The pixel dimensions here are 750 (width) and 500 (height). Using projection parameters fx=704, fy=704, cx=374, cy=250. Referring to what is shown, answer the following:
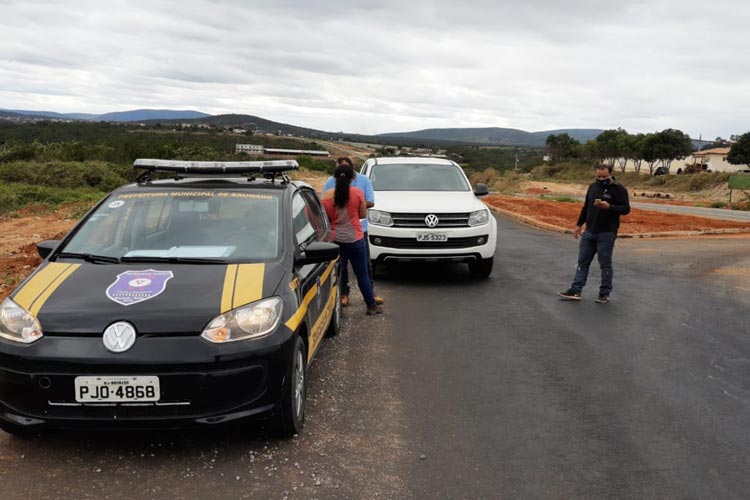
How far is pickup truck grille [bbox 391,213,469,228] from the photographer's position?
9836mm

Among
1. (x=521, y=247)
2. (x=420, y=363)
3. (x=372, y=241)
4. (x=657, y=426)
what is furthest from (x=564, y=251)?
(x=657, y=426)

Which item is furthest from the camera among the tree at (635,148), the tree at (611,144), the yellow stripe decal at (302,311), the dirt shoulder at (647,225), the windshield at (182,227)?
the tree at (611,144)

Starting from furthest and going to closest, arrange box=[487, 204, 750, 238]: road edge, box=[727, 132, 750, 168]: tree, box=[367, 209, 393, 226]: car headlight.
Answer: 1. box=[727, 132, 750, 168]: tree
2. box=[487, 204, 750, 238]: road edge
3. box=[367, 209, 393, 226]: car headlight

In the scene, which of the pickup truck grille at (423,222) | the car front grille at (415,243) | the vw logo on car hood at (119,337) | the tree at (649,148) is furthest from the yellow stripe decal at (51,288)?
the tree at (649,148)

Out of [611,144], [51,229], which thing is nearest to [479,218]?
[51,229]

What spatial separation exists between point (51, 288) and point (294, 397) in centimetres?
160

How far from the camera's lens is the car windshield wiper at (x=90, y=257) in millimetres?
4684

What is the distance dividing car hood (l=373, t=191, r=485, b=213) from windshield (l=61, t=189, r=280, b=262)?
4613 millimetres

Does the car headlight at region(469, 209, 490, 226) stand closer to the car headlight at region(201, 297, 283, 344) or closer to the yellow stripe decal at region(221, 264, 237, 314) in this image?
the yellow stripe decal at region(221, 264, 237, 314)

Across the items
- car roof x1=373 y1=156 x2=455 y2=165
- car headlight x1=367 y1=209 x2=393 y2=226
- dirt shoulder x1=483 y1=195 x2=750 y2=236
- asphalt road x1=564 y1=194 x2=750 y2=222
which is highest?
car roof x1=373 y1=156 x2=455 y2=165

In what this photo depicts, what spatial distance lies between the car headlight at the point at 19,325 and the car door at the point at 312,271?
5.30 feet

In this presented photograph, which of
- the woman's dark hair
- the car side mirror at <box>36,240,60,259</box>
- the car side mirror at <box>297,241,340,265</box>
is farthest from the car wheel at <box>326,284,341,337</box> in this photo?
the car side mirror at <box>36,240,60,259</box>

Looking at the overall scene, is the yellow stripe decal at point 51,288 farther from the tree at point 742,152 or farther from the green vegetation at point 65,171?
the tree at point 742,152

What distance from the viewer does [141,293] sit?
411 cm
